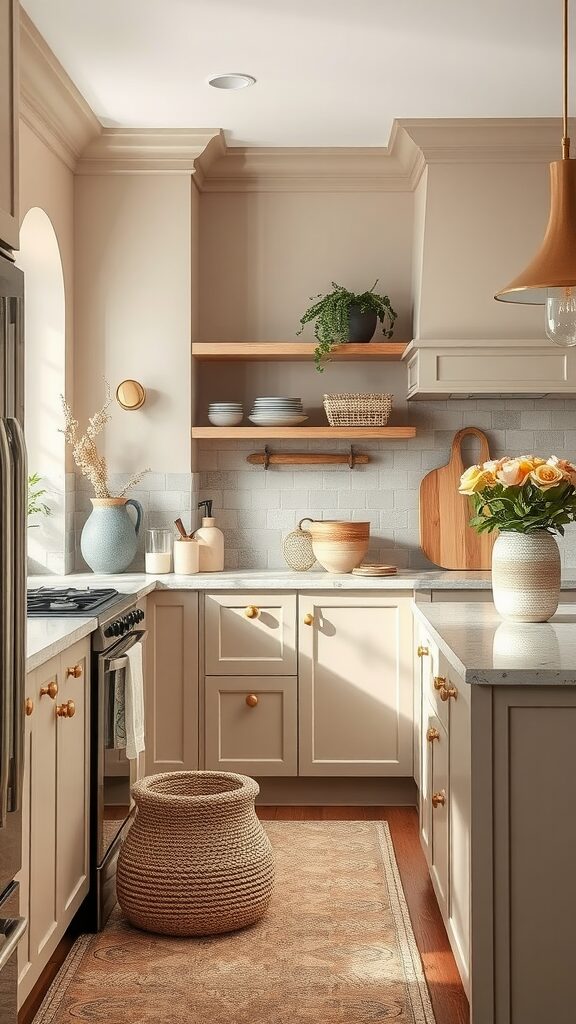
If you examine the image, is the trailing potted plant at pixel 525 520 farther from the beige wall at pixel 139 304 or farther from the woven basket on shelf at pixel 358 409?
the beige wall at pixel 139 304

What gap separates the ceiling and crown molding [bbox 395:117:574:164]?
6 cm

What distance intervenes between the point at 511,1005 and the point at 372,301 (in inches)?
127

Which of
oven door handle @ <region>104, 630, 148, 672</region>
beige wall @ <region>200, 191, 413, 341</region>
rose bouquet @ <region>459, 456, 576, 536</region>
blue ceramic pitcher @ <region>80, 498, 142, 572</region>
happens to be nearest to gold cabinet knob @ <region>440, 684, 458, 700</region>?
rose bouquet @ <region>459, 456, 576, 536</region>

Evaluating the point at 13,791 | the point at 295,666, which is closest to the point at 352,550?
the point at 295,666

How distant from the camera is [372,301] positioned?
4844 millimetres

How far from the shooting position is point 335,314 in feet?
15.7

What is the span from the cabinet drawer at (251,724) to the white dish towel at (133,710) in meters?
0.93

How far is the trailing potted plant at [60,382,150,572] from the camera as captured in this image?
465 centimetres

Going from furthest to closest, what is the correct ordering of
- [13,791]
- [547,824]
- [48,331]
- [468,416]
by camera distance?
[468,416] < [48,331] < [547,824] < [13,791]

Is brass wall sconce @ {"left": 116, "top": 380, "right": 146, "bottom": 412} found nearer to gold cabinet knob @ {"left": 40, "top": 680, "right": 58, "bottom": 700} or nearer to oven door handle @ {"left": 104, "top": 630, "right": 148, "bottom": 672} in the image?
oven door handle @ {"left": 104, "top": 630, "right": 148, "bottom": 672}

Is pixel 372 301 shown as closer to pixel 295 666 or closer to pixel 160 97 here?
pixel 160 97

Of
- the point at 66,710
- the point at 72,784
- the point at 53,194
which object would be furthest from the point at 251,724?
the point at 53,194

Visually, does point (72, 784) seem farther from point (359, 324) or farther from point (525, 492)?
point (359, 324)

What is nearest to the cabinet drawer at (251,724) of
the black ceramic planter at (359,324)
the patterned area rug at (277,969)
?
the patterned area rug at (277,969)
